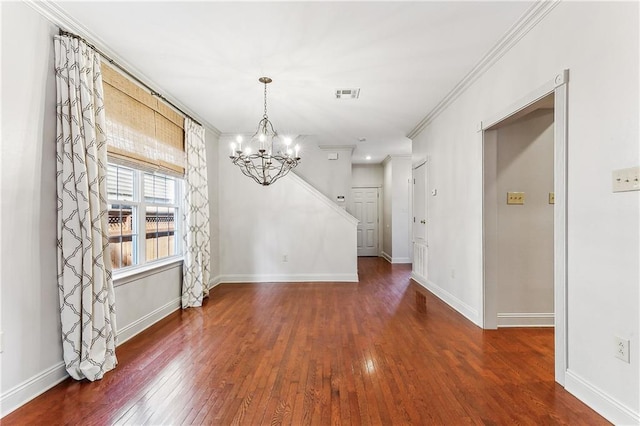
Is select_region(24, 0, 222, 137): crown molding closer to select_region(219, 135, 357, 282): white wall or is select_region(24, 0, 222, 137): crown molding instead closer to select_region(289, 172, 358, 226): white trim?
select_region(219, 135, 357, 282): white wall

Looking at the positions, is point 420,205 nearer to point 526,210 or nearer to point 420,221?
point 420,221

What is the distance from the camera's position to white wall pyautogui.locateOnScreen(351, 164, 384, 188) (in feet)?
30.3

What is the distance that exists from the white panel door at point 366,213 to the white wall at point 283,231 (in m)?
3.52

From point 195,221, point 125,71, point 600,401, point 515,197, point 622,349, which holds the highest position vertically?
point 125,71

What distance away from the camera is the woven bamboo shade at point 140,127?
113 inches

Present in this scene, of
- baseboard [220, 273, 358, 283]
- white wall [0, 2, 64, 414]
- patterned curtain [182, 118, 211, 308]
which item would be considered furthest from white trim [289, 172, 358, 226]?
white wall [0, 2, 64, 414]

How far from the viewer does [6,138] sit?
194cm

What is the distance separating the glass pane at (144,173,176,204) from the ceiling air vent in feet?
8.21

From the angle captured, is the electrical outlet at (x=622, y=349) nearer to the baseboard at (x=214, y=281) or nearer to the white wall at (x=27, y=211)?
the white wall at (x=27, y=211)

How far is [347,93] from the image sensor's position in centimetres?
384

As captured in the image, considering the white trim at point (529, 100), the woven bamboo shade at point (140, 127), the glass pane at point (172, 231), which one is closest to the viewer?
the white trim at point (529, 100)

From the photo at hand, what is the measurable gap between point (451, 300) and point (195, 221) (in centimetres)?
372

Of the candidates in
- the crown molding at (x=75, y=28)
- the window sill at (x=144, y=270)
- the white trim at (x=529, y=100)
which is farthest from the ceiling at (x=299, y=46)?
the window sill at (x=144, y=270)

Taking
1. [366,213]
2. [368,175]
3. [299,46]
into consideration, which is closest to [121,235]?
[299,46]
